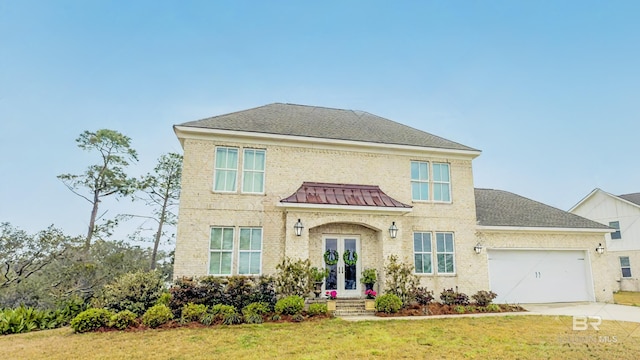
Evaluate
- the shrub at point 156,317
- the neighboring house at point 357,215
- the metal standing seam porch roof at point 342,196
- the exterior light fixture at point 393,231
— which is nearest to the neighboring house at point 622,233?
the neighboring house at point 357,215

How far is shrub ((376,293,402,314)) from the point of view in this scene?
41.2ft

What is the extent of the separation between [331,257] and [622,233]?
24.5m

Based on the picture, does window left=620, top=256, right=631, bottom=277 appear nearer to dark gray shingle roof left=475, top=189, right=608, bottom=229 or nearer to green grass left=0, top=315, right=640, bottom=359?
dark gray shingle roof left=475, top=189, right=608, bottom=229

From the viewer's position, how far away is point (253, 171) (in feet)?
47.4

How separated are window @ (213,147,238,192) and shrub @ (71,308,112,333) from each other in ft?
18.6

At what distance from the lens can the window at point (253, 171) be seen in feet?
46.9

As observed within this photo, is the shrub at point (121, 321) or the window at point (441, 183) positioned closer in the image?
the shrub at point (121, 321)

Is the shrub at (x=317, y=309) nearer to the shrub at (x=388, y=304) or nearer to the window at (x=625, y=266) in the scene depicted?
the shrub at (x=388, y=304)

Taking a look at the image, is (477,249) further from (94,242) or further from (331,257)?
(94,242)

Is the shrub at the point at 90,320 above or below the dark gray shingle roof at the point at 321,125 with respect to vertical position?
below

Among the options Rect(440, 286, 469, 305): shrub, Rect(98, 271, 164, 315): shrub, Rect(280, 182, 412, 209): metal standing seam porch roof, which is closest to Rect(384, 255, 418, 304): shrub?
Rect(440, 286, 469, 305): shrub

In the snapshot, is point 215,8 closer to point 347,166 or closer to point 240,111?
point 240,111

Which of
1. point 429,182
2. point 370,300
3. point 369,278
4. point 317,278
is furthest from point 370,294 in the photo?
point 429,182

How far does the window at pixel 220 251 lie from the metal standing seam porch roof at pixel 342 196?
2.63 meters
